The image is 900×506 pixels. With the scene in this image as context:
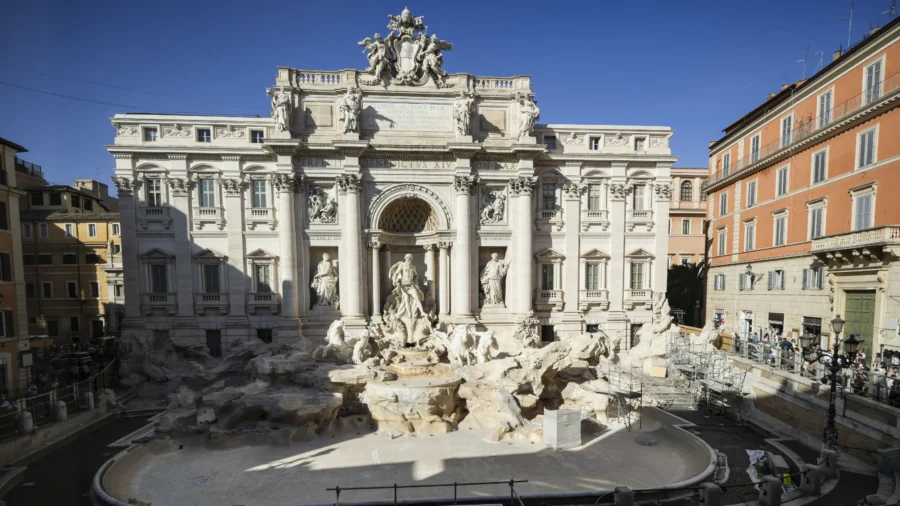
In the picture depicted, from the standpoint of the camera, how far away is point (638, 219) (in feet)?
80.9

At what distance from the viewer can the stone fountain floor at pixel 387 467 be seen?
11.8m

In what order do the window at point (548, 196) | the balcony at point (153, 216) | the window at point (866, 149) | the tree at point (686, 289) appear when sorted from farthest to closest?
the tree at point (686, 289) → the window at point (548, 196) → the balcony at point (153, 216) → the window at point (866, 149)

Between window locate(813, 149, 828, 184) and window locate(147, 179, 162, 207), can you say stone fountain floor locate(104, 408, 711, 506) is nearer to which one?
window locate(147, 179, 162, 207)

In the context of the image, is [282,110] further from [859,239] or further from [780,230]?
[780,230]

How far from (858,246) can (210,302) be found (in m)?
32.0

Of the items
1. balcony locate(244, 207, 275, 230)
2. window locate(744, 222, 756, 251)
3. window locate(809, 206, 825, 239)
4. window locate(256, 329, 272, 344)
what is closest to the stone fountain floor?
window locate(256, 329, 272, 344)

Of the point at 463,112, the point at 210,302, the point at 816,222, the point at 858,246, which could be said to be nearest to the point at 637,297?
the point at 816,222

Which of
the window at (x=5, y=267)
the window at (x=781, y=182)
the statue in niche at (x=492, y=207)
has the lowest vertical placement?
the window at (x=5, y=267)

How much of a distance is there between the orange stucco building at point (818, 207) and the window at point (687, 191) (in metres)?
8.26

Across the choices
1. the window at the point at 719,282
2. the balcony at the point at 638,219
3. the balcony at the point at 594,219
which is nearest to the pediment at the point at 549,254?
the balcony at the point at 594,219

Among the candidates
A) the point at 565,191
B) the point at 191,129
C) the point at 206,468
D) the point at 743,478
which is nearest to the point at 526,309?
the point at 565,191

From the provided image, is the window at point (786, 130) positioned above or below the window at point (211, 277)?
above

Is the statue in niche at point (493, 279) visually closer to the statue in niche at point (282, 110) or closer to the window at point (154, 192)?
the statue in niche at point (282, 110)

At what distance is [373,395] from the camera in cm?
1641
